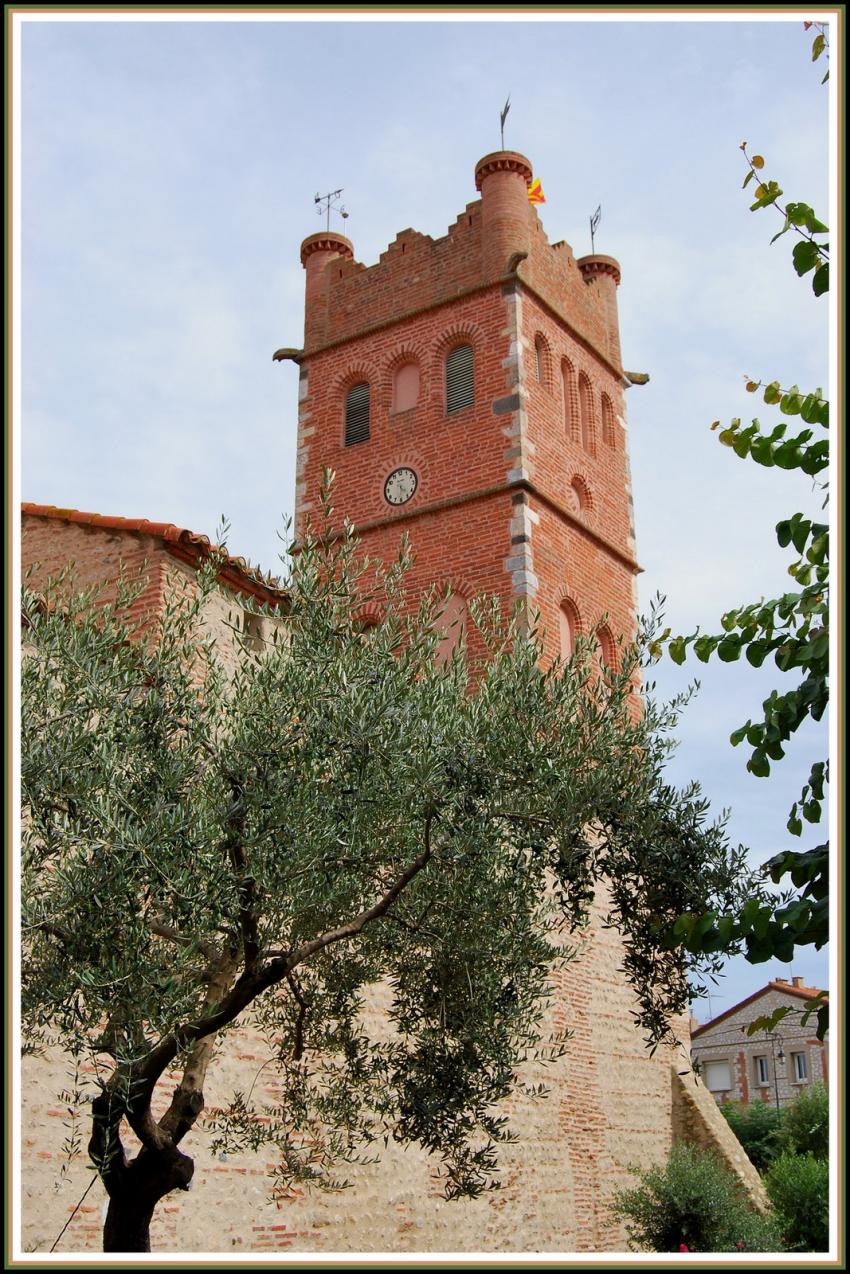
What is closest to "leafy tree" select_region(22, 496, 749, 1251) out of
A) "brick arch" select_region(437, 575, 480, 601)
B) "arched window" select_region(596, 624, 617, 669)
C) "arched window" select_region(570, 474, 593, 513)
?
"brick arch" select_region(437, 575, 480, 601)

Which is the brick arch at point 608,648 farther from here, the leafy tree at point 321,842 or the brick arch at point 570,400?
the leafy tree at point 321,842

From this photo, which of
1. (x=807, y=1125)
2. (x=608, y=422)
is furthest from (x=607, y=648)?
(x=807, y=1125)

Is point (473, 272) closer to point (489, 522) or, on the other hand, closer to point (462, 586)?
point (489, 522)

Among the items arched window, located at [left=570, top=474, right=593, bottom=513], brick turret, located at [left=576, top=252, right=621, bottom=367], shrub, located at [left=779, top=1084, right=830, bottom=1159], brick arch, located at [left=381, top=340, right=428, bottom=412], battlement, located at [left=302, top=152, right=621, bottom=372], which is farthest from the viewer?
shrub, located at [left=779, top=1084, right=830, bottom=1159]

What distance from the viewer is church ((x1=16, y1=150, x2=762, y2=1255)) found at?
12.6m

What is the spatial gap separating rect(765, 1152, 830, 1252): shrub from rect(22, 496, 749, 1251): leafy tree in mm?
11253

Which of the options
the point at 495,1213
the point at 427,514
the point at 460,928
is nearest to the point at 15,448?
the point at 460,928

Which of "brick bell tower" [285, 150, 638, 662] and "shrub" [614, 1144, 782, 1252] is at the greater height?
"brick bell tower" [285, 150, 638, 662]

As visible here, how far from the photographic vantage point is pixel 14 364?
4887 millimetres

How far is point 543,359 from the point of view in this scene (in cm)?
2012

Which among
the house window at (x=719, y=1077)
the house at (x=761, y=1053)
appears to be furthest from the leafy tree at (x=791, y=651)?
the house window at (x=719, y=1077)

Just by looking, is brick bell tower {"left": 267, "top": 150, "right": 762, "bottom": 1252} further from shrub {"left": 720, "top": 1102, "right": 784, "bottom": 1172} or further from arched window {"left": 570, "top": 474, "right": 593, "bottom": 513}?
shrub {"left": 720, "top": 1102, "right": 784, "bottom": 1172}

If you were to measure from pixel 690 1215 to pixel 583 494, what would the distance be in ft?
36.2

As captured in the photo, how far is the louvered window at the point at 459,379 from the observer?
1941cm
